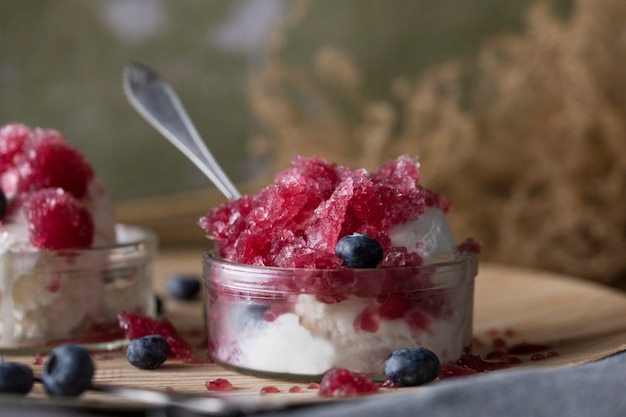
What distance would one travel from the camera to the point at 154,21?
14.1 ft

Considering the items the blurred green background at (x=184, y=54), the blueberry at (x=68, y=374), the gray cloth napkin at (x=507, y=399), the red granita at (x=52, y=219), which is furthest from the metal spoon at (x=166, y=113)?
the blurred green background at (x=184, y=54)

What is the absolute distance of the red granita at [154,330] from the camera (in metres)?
1.99

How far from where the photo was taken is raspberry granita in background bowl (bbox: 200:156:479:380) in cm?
170

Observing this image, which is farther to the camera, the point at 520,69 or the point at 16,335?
the point at 520,69

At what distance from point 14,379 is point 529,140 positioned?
2.65 m

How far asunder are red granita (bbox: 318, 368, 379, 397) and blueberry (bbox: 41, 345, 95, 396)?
1.36 ft

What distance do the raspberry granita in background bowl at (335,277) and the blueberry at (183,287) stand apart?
0.98 m

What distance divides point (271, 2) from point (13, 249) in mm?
2611

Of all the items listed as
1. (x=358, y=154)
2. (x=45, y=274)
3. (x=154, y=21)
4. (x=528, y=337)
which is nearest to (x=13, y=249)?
(x=45, y=274)

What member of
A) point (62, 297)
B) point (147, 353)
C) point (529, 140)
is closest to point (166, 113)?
point (62, 297)

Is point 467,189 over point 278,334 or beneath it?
over

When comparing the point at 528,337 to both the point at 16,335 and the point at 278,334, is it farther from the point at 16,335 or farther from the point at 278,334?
the point at 16,335

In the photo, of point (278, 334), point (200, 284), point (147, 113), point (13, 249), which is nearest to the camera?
point (278, 334)

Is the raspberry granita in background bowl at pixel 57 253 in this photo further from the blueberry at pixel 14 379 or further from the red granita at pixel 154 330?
the blueberry at pixel 14 379
